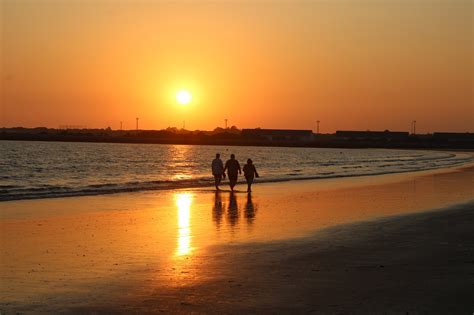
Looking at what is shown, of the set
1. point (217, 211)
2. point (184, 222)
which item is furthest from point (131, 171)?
point (184, 222)

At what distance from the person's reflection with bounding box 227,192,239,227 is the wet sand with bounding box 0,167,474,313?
0.08 metres

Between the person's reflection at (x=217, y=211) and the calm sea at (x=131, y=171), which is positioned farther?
the calm sea at (x=131, y=171)

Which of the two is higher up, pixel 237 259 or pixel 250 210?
pixel 237 259

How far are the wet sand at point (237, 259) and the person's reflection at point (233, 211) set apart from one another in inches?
3.1

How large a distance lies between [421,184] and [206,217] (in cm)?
1899

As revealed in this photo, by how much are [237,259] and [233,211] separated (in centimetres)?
839

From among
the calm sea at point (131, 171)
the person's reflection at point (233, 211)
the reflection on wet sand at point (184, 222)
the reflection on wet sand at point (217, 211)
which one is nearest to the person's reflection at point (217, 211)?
the reflection on wet sand at point (217, 211)

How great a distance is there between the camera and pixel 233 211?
20.2 m

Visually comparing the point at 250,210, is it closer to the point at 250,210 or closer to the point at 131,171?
the point at 250,210

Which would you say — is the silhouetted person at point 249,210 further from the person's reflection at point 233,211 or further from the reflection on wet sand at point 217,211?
the reflection on wet sand at point 217,211

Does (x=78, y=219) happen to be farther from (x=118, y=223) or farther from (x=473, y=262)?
(x=473, y=262)

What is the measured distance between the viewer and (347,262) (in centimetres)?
1142

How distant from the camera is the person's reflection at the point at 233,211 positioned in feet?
57.6

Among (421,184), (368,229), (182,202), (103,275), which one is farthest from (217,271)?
(421,184)
